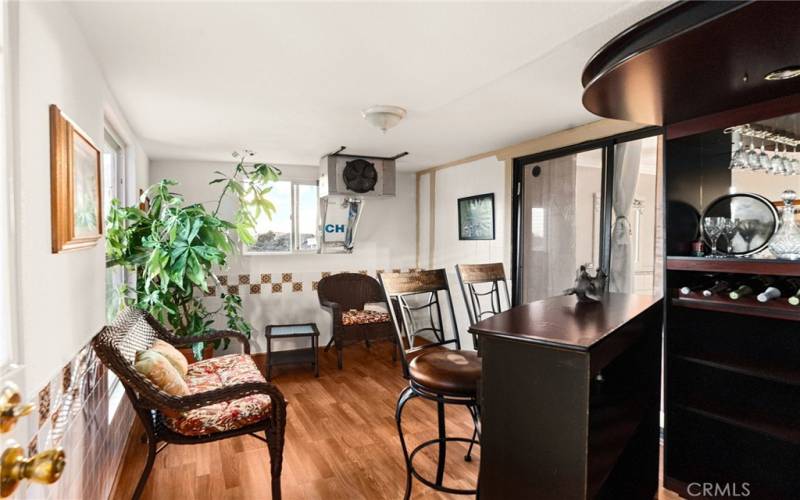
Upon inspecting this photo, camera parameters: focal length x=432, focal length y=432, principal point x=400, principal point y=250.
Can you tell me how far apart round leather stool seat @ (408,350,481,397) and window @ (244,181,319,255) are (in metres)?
3.37

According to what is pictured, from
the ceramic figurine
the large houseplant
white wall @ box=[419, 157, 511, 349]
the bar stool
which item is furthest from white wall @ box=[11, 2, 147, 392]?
white wall @ box=[419, 157, 511, 349]

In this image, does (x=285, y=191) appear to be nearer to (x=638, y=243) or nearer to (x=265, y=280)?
(x=265, y=280)

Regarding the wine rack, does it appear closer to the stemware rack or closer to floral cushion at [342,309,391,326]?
the stemware rack

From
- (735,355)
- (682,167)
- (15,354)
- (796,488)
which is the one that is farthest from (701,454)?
(15,354)

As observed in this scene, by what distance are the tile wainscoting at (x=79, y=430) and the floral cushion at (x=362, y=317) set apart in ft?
7.33

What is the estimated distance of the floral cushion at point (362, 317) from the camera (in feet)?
14.6

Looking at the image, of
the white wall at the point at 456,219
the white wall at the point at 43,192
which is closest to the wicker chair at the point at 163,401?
the white wall at the point at 43,192

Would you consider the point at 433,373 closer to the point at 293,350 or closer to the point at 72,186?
the point at 72,186

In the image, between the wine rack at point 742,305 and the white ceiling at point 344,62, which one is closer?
the white ceiling at point 344,62

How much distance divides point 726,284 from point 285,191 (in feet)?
13.5

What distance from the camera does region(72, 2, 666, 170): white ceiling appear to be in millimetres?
1562

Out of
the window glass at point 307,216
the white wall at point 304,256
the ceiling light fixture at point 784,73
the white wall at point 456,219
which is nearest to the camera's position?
the ceiling light fixture at point 784,73

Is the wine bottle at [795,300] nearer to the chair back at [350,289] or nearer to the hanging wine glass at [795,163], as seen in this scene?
the hanging wine glass at [795,163]

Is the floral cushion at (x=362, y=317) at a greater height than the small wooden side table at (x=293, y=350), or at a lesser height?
greater
